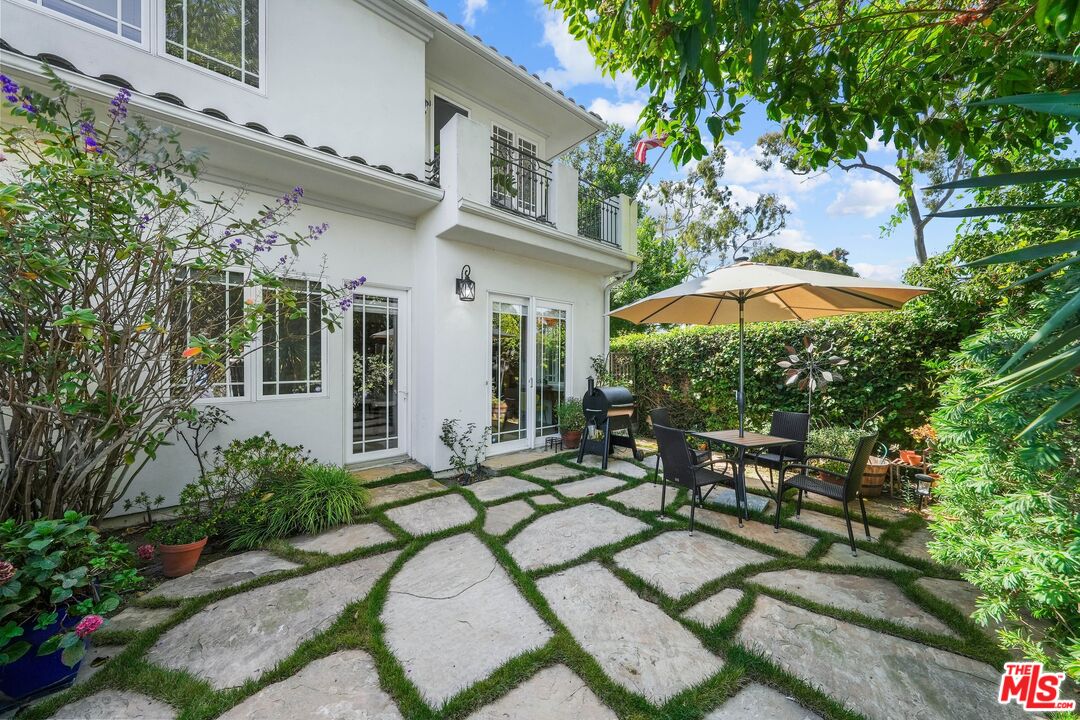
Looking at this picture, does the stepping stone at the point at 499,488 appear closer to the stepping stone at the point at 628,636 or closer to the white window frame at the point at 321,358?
the stepping stone at the point at 628,636

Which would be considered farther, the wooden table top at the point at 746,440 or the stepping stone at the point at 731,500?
the stepping stone at the point at 731,500

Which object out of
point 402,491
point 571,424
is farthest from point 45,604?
point 571,424

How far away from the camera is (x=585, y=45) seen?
12.8 feet

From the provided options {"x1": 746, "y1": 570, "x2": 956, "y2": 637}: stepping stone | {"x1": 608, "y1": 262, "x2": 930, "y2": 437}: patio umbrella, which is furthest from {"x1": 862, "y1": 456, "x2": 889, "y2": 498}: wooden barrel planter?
{"x1": 746, "y1": 570, "x2": 956, "y2": 637}: stepping stone

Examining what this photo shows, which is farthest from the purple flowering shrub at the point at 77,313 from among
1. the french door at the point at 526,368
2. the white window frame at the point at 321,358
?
the french door at the point at 526,368

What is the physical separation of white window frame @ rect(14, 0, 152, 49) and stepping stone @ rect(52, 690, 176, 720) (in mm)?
6077

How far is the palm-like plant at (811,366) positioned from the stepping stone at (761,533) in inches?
91.5

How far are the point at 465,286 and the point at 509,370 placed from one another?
174cm

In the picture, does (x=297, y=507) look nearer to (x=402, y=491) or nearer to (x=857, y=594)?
(x=402, y=491)

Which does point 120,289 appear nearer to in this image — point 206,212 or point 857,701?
point 206,212

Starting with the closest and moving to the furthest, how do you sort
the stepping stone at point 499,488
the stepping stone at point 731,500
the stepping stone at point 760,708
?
the stepping stone at point 760,708
the stepping stone at point 731,500
the stepping stone at point 499,488

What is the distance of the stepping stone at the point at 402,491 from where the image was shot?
4.90m

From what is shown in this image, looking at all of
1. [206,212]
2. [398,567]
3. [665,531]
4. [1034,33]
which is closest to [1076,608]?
[665,531]

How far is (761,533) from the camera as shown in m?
4.07
